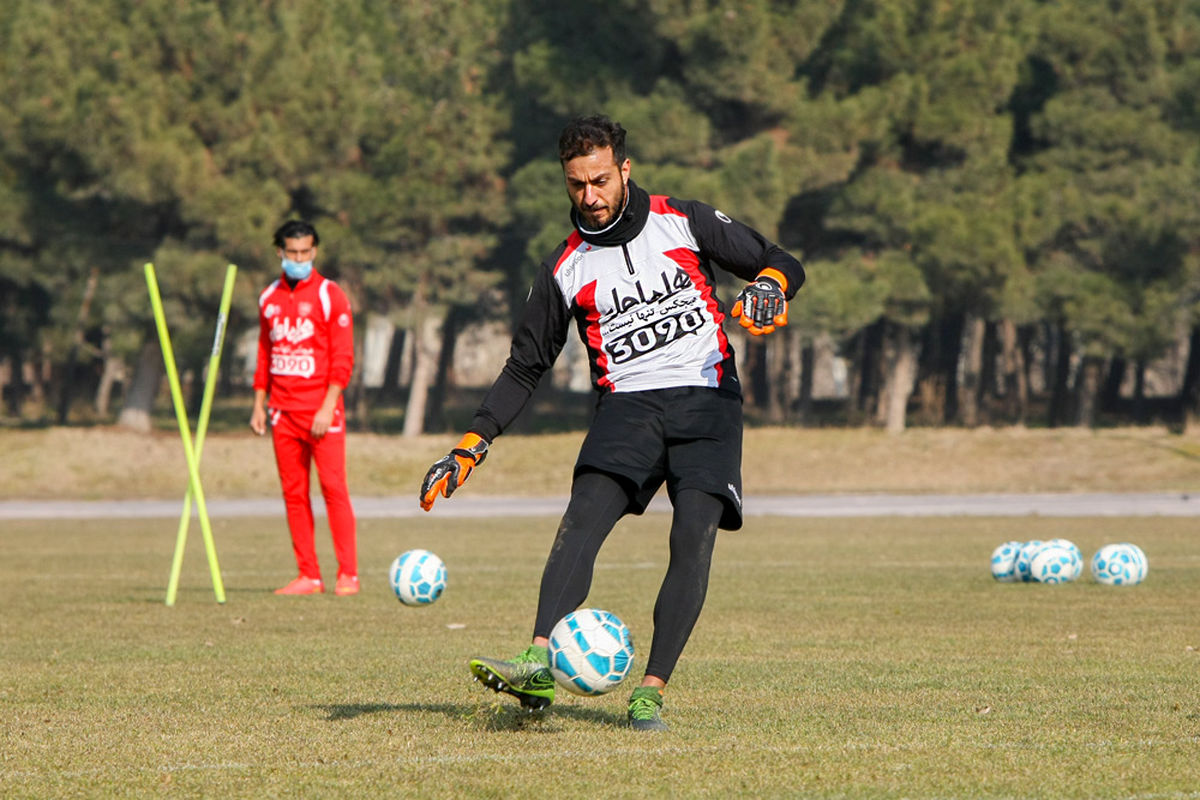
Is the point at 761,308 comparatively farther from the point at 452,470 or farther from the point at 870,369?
the point at 870,369

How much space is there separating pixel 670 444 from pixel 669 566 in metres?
0.50

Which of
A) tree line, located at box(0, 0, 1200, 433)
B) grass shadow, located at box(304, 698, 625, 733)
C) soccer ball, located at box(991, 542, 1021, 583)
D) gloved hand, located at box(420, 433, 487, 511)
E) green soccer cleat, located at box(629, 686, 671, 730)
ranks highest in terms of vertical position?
tree line, located at box(0, 0, 1200, 433)

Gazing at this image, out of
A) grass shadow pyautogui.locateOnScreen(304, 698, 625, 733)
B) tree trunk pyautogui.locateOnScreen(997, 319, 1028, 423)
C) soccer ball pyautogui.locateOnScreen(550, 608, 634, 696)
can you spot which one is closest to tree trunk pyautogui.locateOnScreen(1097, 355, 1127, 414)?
tree trunk pyautogui.locateOnScreen(997, 319, 1028, 423)

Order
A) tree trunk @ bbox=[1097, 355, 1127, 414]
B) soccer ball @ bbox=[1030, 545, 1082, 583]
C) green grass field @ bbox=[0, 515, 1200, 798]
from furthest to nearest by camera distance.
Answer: tree trunk @ bbox=[1097, 355, 1127, 414] → soccer ball @ bbox=[1030, 545, 1082, 583] → green grass field @ bbox=[0, 515, 1200, 798]

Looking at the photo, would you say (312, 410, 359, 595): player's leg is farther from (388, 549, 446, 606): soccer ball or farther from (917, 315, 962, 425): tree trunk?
(917, 315, 962, 425): tree trunk

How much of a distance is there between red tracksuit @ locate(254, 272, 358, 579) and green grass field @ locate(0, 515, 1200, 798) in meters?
0.87

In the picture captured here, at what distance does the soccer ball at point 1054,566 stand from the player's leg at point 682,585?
7974 millimetres

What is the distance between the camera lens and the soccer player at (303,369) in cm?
1277

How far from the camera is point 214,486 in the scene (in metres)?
36.6

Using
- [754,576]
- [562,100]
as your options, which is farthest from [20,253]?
[754,576]

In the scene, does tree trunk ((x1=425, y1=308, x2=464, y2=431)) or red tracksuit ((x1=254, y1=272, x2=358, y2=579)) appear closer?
red tracksuit ((x1=254, y1=272, x2=358, y2=579))

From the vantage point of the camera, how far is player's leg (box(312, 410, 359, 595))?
42.2ft

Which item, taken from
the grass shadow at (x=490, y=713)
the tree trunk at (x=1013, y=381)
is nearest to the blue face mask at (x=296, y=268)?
the grass shadow at (x=490, y=713)

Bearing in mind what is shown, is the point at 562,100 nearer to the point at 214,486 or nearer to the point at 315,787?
the point at 214,486
